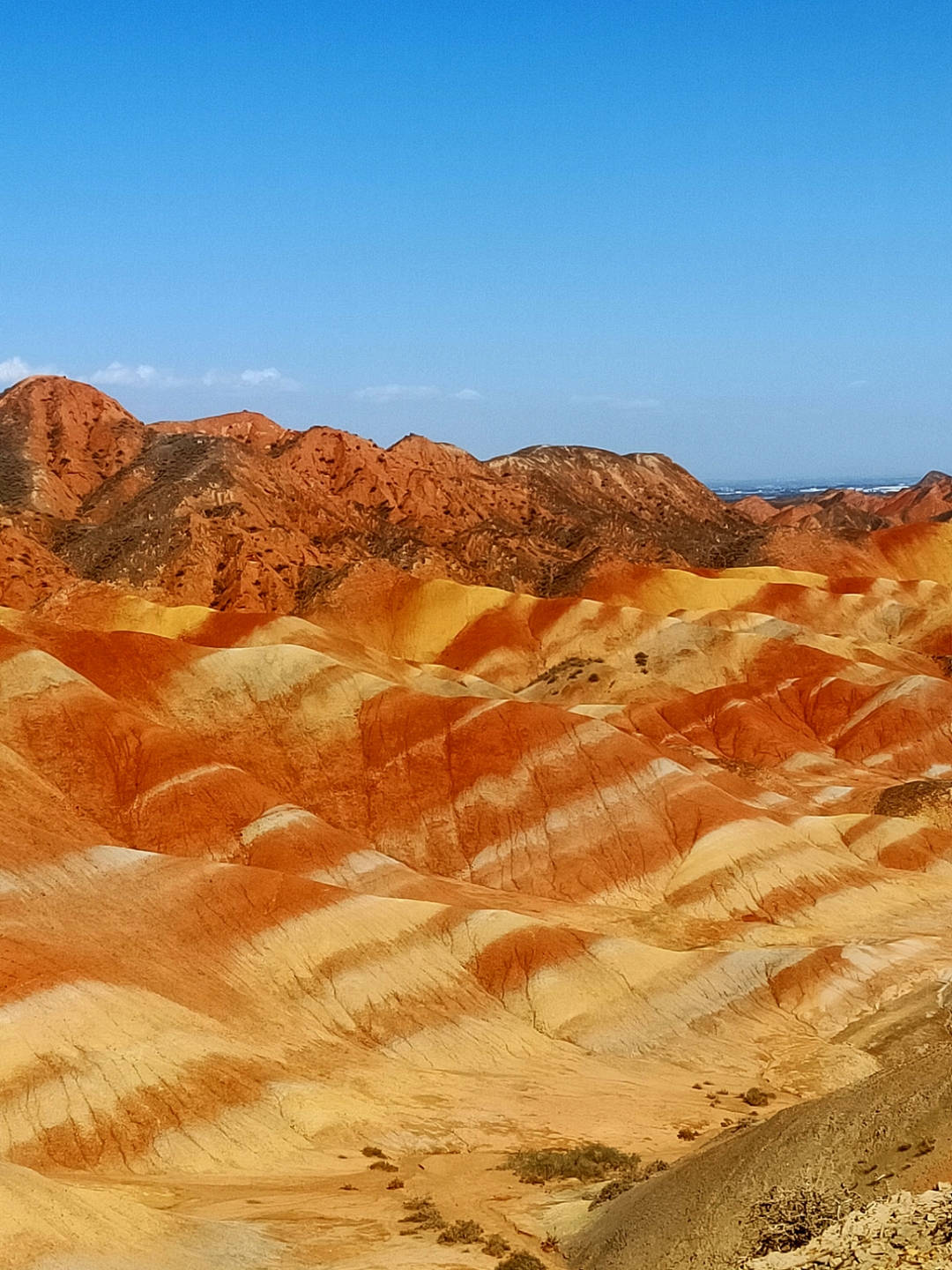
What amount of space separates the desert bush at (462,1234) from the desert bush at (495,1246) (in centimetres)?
→ 25

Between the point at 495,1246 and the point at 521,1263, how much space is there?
1.31m

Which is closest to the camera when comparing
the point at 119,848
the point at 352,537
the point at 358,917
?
the point at 358,917

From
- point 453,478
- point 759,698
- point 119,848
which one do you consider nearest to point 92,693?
point 119,848

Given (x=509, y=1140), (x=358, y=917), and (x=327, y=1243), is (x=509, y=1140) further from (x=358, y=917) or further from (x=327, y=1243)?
(x=358, y=917)

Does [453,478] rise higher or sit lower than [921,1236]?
higher

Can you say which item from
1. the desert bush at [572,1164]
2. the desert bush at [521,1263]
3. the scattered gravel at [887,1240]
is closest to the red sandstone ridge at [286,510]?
the desert bush at [572,1164]

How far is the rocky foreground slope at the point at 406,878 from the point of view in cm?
3375

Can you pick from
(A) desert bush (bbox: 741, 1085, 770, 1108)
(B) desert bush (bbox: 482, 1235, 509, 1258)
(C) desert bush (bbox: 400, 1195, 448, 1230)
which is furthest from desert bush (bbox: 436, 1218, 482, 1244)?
(A) desert bush (bbox: 741, 1085, 770, 1108)

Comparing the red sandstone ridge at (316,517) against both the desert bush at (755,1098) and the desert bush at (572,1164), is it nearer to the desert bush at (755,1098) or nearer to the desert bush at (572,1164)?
the desert bush at (755,1098)

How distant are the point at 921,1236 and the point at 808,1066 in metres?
27.1

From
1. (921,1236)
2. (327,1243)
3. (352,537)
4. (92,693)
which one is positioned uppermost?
(352,537)

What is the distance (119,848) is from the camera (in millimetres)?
53562

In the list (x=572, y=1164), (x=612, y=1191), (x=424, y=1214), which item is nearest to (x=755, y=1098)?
(x=572, y=1164)

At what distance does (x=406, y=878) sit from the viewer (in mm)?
59594
